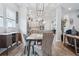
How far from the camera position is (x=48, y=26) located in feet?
8.13

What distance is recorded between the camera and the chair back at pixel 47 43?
251 cm

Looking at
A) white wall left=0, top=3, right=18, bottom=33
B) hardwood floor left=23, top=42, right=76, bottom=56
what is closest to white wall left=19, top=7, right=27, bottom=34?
white wall left=0, top=3, right=18, bottom=33

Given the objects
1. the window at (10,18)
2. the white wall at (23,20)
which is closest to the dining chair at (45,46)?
the white wall at (23,20)

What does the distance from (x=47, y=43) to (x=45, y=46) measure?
76 mm

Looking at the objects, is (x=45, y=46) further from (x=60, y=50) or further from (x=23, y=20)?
(x=23, y=20)

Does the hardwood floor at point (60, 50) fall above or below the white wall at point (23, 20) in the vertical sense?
below

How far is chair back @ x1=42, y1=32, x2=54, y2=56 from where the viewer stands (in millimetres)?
2508

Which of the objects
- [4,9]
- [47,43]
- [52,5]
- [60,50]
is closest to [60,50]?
[60,50]

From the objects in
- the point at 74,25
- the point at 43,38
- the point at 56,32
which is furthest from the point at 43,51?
the point at 74,25

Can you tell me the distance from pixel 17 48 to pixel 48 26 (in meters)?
0.76

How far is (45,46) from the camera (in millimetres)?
2584

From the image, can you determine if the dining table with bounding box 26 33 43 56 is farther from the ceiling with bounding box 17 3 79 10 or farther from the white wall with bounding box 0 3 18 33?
the ceiling with bounding box 17 3 79 10

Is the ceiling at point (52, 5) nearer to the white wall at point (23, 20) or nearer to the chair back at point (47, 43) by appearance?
the white wall at point (23, 20)

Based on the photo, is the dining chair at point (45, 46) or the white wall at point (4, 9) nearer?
the white wall at point (4, 9)
